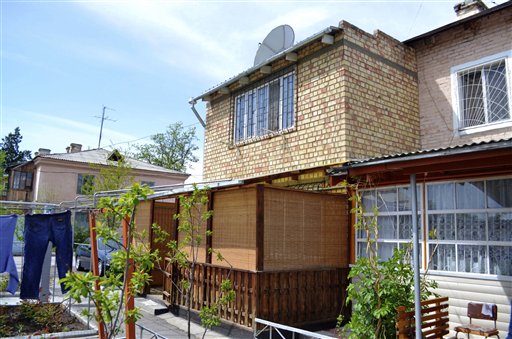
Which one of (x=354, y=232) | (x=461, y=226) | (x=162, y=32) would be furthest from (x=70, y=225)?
(x=461, y=226)

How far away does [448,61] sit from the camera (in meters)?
10.2

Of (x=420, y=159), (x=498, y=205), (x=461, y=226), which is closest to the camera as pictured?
(x=420, y=159)

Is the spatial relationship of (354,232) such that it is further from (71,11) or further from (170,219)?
(71,11)

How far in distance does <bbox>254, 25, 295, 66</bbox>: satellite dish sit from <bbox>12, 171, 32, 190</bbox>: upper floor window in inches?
1105

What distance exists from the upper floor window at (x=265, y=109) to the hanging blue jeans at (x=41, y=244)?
18.1 ft

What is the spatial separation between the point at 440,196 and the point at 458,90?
378 centimetres

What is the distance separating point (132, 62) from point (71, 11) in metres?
4.64

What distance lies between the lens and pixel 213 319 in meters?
5.43

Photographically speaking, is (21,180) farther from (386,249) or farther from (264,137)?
(386,249)

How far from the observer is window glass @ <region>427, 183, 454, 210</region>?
23.9ft

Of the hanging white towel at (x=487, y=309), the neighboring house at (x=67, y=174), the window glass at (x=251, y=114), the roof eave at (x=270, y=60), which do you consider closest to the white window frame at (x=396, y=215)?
the hanging white towel at (x=487, y=309)

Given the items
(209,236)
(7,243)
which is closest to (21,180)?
(7,243)

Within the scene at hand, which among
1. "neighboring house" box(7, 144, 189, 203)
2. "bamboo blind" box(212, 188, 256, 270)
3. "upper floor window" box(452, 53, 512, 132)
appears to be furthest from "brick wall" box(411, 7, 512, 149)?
"neighboring house" box(7, 144, 189, 203)

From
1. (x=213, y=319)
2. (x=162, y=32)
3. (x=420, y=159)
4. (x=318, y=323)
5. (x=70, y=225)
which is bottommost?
(x=318, y=323)
